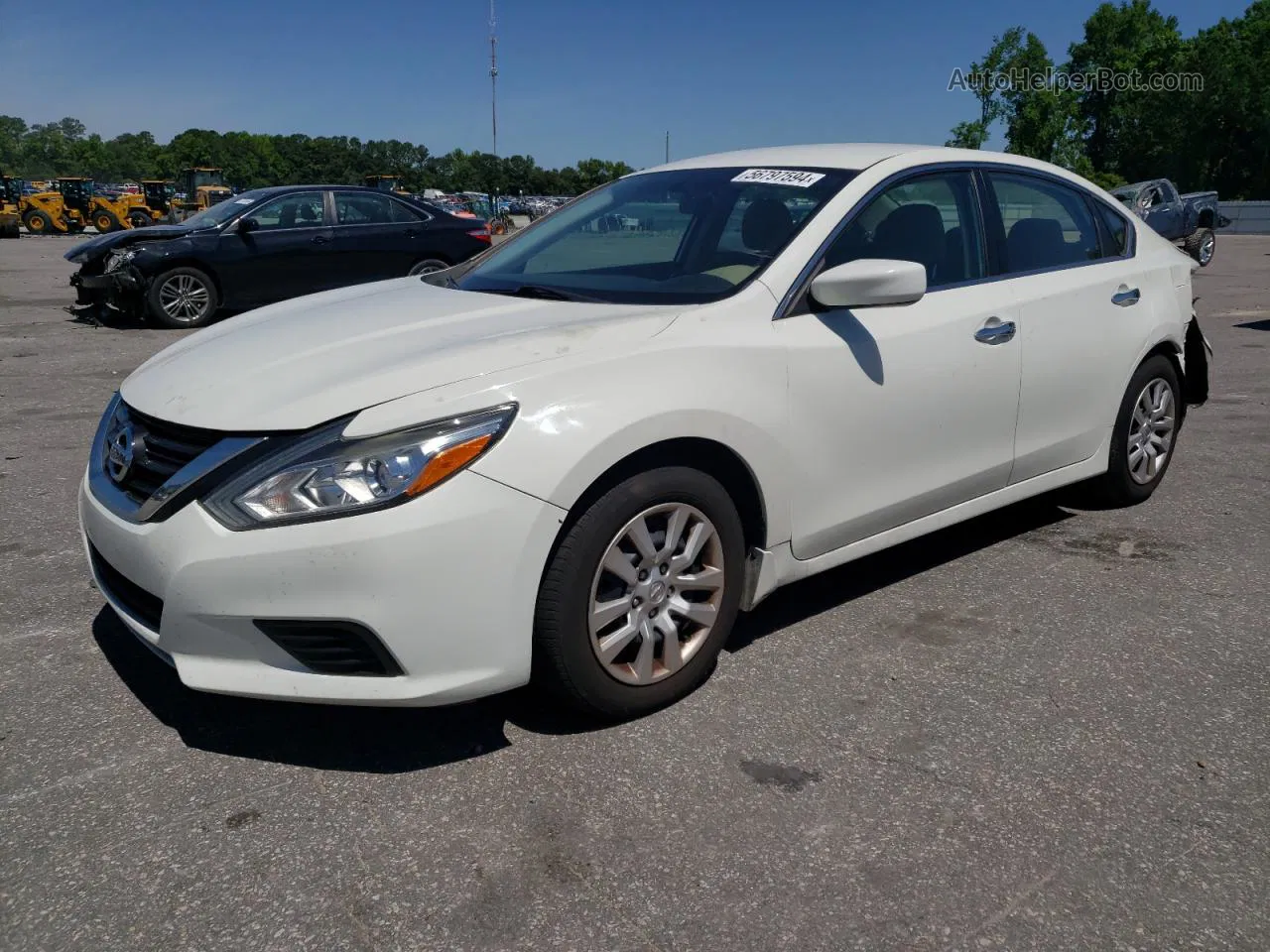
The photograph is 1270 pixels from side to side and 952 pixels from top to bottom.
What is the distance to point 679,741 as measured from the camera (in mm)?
2848

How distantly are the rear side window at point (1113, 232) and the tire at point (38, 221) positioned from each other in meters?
44.8

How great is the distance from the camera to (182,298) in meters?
11.5

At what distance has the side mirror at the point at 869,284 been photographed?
3.11 metres

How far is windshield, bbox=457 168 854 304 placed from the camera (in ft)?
11.0

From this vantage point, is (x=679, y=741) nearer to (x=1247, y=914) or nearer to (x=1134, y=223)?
(x=1247, y=914)

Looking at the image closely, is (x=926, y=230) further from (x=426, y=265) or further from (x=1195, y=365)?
(x=426, y=265)

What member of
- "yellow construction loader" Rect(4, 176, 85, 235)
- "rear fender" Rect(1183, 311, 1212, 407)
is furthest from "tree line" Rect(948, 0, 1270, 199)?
"rear fender" Rect(1183, 311, 1212, 407)

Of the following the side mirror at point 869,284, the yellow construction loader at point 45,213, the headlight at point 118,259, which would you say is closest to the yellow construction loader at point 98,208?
the yellow construction loader at point 45,213

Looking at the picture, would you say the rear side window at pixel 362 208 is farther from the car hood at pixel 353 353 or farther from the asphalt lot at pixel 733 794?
the car hood at pixel 353 353

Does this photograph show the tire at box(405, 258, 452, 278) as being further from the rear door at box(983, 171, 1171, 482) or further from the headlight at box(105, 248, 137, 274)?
the rear door at box(983, 171, 1171, 482)

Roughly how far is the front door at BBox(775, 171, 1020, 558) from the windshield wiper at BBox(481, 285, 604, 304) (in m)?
0.66

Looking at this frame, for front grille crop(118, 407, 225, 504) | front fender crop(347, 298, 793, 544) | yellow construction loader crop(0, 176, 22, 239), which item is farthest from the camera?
yellow construction loader crop(0, 176, 22, 239)

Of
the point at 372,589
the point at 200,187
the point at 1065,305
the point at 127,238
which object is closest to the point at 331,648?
the point at 372,589

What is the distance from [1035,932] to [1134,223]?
12.0 feet
